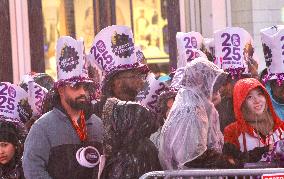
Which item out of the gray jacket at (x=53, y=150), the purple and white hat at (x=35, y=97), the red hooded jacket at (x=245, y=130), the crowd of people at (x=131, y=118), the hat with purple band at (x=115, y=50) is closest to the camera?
the crowd of people at (x=131, y=118)

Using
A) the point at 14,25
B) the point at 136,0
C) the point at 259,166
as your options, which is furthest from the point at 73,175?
the point at 136,0

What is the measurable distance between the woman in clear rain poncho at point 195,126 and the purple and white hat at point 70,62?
106cm

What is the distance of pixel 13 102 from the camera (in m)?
7.25

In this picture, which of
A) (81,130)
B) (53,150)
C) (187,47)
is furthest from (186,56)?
(53,150)

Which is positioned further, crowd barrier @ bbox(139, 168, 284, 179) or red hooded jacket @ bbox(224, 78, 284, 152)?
red hooded jacket @ bbox(224, 78, 284, 152)

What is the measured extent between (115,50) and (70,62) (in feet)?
1.46

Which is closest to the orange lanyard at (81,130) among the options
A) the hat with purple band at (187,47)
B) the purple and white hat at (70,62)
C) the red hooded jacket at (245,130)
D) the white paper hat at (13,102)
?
the purple and white hat at (70,62)

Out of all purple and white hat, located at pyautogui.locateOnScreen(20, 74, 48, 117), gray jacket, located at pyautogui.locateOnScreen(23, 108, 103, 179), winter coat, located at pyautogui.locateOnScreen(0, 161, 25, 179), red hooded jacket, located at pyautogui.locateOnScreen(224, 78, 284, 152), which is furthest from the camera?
purple and white hat, located at pyautogui.locateOnScreen(20, 74, 48, 117)

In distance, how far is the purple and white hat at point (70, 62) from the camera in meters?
6.61

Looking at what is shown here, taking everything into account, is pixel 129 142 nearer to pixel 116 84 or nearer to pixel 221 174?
pixel 116 84

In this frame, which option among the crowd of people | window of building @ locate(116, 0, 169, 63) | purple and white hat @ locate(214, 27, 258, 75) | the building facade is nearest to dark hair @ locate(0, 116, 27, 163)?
the crowd of people

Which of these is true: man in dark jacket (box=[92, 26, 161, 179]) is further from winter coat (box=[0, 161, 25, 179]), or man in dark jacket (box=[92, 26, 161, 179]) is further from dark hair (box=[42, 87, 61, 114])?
winter coat (box=[0, 161, 25, 179])

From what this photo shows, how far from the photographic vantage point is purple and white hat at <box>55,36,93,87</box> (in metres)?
6.61

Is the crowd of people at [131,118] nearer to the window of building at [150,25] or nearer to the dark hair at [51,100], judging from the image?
the dark hair at [51,100]
